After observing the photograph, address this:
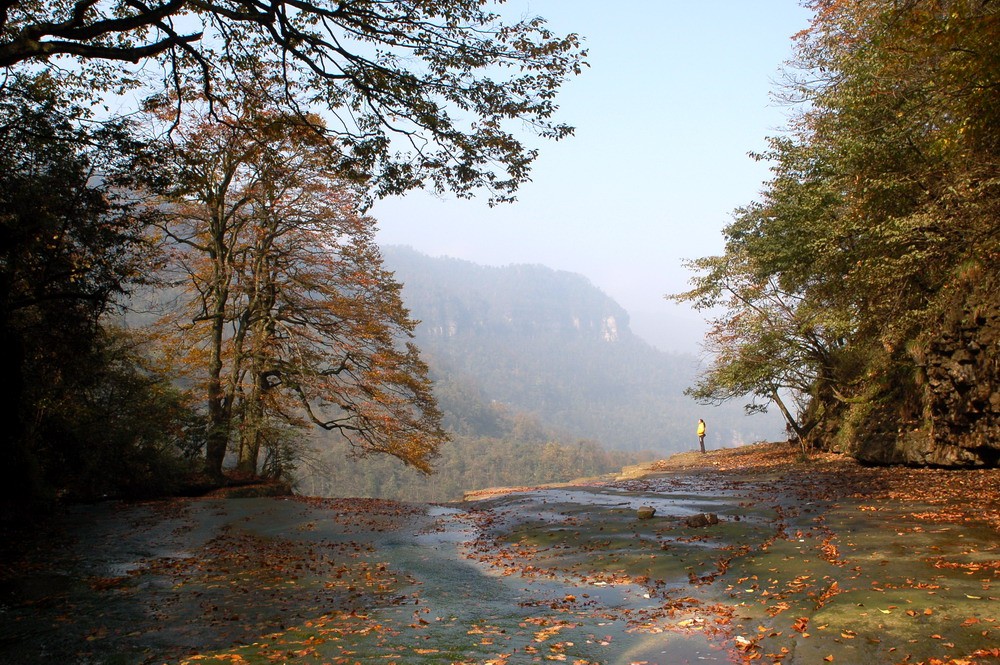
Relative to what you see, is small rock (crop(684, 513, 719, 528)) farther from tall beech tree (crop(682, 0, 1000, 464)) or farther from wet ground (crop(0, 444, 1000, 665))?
tall beech tree (crop(682, 0, 1000, 464))

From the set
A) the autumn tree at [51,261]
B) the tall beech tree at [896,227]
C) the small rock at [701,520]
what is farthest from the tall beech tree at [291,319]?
the tall beech tree at [896,227]

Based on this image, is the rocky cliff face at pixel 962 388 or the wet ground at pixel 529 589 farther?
the rocky cliff face at pixel 962 388

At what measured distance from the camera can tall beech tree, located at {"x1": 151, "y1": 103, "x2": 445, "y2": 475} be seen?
17.9m

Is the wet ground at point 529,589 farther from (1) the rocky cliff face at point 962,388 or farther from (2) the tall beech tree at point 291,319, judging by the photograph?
(2) the tall beech tree at point 291,319

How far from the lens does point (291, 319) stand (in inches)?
750

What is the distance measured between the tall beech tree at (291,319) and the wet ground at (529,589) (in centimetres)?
659

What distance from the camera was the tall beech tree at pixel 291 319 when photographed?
17875 mm

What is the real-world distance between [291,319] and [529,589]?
14.2 m

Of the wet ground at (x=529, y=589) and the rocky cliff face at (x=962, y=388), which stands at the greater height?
the rocky cliff face at (x=962, y=388)

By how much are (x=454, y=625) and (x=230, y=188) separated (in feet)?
54.5

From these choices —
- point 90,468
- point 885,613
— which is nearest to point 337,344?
point 90,468

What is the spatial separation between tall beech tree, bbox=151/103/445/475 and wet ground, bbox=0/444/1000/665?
659cm

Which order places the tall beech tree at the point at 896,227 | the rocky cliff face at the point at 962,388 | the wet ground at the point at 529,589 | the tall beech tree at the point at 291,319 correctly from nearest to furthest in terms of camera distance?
the wet ground at the point at 529,589 < the tall beech tree at the point at 896,227 < the rocky cliff face at the point at 962,388 < the tall beech tree at the point at 291,319

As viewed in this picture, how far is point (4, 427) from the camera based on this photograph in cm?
976
